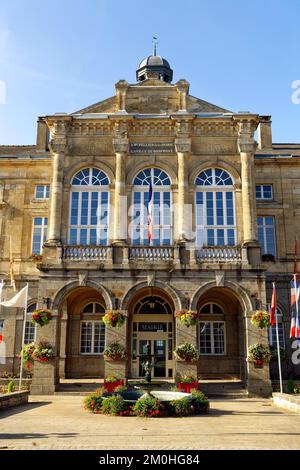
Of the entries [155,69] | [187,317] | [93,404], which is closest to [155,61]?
[155,69]

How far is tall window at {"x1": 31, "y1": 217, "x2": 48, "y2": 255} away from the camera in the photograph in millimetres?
26625

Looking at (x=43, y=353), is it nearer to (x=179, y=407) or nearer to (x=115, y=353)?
(x=115, y=353)

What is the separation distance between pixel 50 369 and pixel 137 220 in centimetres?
810

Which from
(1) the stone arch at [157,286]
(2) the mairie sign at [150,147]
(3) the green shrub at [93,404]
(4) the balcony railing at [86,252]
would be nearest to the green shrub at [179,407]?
(3) the green shrub at [93,404]

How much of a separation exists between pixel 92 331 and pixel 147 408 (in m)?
12.0

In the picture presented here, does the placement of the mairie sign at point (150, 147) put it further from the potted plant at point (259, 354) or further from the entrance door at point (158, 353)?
the potted plant at point (259, 354)

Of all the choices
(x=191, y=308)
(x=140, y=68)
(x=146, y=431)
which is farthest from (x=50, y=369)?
(x=140, y=68)

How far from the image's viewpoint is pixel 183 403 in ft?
45.2

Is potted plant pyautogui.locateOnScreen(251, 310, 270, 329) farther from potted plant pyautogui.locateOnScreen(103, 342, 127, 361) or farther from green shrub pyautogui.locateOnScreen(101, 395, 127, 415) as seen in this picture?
green shrub pyautogui.locateOnScreen(101, 395, 127, 415)

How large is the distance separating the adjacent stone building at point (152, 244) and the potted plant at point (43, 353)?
1.06ft

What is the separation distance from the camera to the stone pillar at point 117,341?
66.6ft

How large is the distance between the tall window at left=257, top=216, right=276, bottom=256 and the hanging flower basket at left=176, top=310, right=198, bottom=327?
7814 millimetres

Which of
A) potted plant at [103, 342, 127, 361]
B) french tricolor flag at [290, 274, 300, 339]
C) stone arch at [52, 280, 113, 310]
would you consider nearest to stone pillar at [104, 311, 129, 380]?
potted plant at [103, 342, 127, 361]

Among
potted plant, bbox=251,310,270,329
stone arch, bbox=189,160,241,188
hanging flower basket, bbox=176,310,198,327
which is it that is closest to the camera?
hanging flower basket, bbox=176,310,198,327
